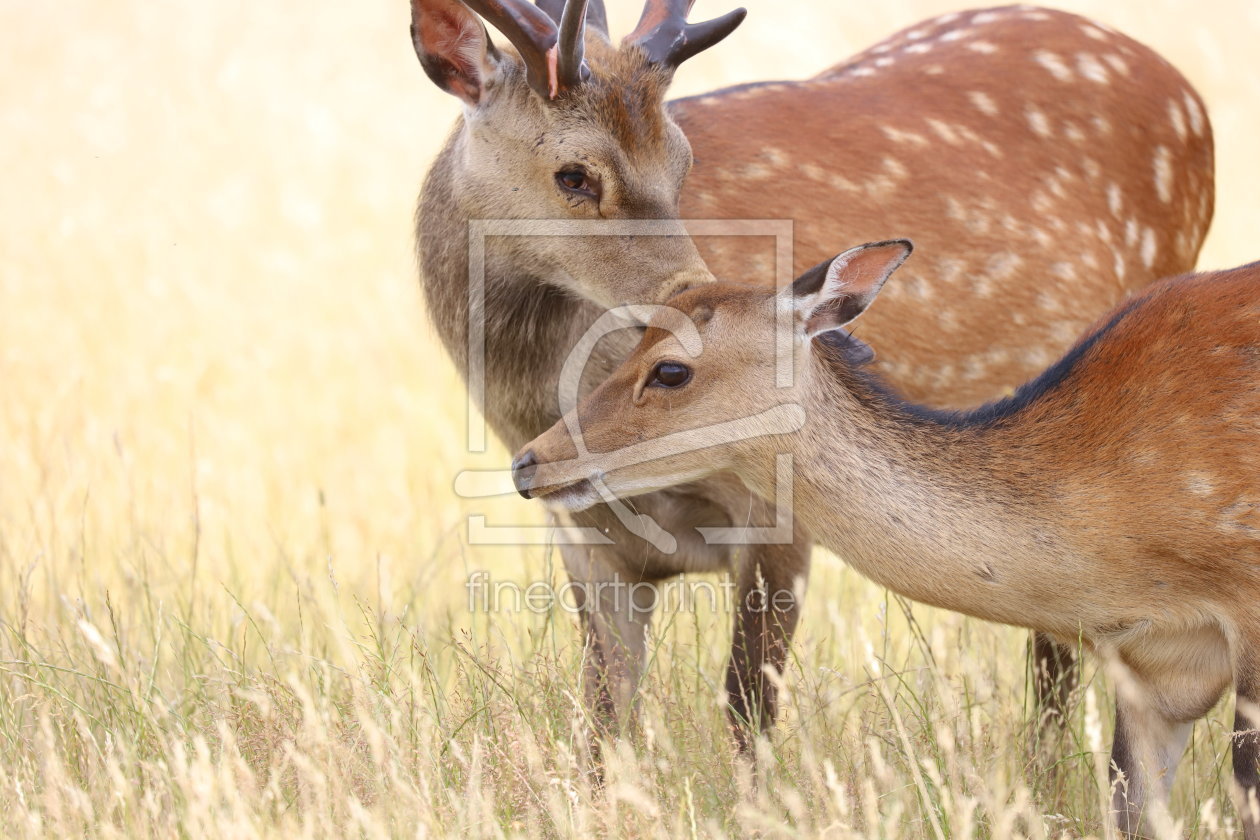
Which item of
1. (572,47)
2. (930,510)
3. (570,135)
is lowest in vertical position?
(930,510)

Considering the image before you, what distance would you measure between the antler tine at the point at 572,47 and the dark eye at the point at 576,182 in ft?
0.72

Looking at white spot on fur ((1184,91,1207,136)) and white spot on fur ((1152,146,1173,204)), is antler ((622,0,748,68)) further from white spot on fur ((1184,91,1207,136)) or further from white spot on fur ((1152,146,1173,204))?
white spot on fur ((1184,91,1207,136))

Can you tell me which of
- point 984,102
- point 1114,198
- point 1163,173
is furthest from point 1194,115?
point 984,102

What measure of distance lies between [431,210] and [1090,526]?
2155 mm

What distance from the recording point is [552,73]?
4.08 metres

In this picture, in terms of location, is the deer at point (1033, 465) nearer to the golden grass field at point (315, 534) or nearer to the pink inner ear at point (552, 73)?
the golden grass field at point (315, 534)

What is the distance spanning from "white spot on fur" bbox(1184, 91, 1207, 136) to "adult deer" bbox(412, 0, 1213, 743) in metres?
0.01

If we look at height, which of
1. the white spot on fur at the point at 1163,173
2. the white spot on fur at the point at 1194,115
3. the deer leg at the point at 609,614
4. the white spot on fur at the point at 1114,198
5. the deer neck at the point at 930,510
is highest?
the white spot on fur at the point at 1194,115

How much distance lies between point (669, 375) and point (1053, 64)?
8.22ft

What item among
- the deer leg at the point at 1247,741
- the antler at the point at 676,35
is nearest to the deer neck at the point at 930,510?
the deer leg at the point at 1247,741

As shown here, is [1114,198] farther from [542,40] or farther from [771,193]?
[542,40]

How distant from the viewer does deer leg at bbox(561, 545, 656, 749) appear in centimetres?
455

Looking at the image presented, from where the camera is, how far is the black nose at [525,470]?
144 inches

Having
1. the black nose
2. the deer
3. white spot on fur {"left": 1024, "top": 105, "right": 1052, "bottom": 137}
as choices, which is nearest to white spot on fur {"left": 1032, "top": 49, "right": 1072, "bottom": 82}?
white spot on fur {"left": 1024, "top": 105, "right": 1052, "bottom": 137}
